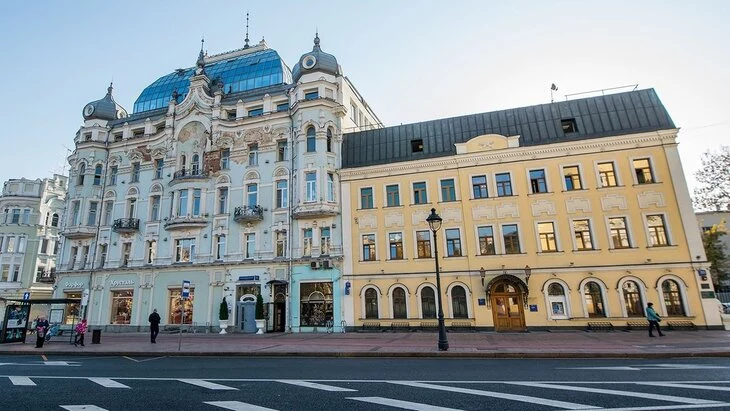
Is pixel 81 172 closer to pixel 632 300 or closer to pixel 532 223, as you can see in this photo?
pixel 532 223

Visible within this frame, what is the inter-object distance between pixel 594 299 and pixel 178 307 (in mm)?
29849

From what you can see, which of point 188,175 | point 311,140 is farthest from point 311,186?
point 188,175

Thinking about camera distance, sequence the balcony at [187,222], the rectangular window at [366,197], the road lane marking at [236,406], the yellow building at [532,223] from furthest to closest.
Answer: the balcony at [187,222] → the rectangular window at [366,197] → the yellow building at [532,223] → the road lane marking at [236,406]

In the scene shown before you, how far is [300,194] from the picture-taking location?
96.9 ft

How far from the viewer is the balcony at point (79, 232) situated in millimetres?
34906

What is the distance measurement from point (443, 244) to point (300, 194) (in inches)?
439

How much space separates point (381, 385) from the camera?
861 centimetres

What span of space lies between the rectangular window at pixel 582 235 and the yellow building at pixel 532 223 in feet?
0.21

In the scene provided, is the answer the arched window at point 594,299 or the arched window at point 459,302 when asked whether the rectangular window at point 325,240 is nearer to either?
the arched window at point 459,302

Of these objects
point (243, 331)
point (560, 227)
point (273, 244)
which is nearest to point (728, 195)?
point (560, 227)

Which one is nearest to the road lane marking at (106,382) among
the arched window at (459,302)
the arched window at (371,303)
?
the arched window at (371,303)

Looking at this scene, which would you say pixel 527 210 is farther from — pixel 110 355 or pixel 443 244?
pixel 110 355

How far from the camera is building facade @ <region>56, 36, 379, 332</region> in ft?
95.3

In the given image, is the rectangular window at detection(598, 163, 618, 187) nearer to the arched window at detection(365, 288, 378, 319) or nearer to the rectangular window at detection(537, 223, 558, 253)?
the rectangular window at detection(537, 223, 558, 253)
